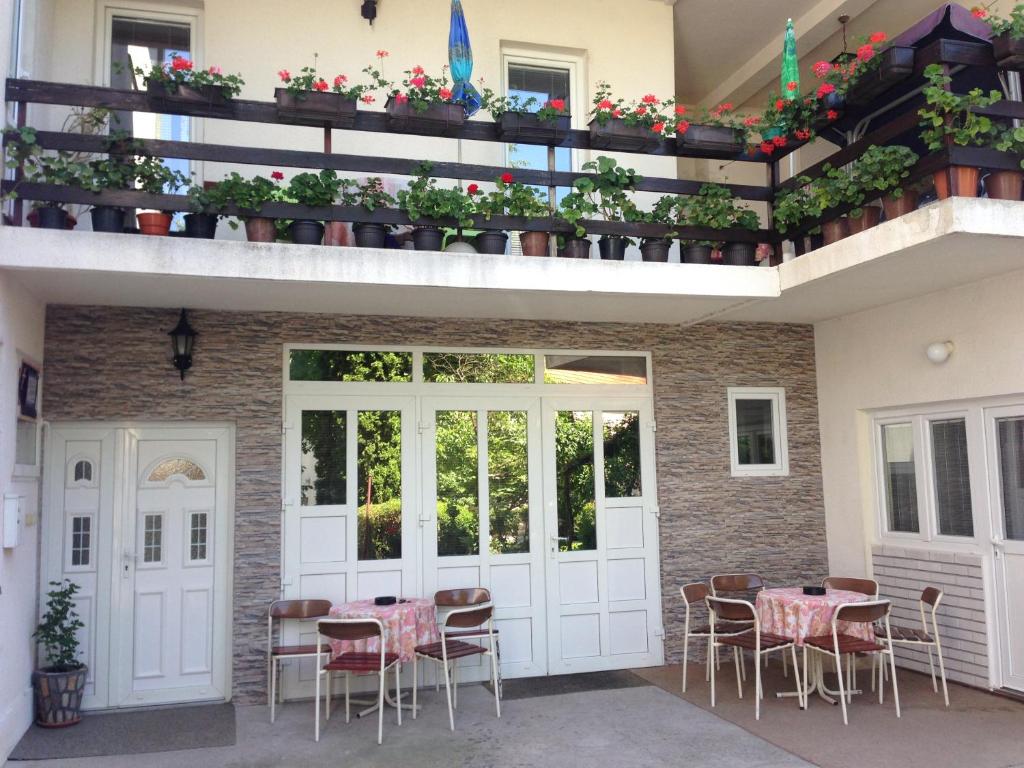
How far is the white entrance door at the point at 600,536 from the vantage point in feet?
23.5

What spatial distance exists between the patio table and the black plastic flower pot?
3811 millimetres

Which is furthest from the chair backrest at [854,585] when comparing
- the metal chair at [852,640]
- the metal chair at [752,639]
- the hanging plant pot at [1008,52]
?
the hanging plant pot at [1008,52]

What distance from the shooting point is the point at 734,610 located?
6121 mm

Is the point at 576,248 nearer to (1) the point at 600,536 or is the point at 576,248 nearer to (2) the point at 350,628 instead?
(1) the point at 600,536

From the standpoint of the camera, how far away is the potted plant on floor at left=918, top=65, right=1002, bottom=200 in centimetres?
499

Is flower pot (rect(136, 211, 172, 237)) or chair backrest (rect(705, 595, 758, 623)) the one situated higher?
flower pot (rect(136, 211, 172, 237))

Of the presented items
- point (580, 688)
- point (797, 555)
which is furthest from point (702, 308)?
point (580, 688)

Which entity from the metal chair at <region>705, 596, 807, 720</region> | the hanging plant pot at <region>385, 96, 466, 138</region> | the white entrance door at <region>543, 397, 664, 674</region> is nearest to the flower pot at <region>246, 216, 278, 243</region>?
the hanging plant pot at <region>385, 96, 466, 138</region>

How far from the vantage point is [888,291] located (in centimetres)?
654

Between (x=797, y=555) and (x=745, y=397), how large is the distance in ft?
4.89

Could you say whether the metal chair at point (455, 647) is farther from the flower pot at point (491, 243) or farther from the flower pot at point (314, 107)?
the flower pot at point (314, 107)

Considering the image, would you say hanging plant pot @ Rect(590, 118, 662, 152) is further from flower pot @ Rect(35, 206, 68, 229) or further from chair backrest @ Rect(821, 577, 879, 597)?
chair backrest @ Rect(821, 577, 879, 597)

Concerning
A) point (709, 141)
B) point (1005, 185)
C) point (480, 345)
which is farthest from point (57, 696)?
point (1005, 185)

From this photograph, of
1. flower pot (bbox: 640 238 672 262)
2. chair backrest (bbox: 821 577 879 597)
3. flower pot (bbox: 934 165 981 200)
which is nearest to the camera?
flower pot (bbox: 934 165 981 200)
